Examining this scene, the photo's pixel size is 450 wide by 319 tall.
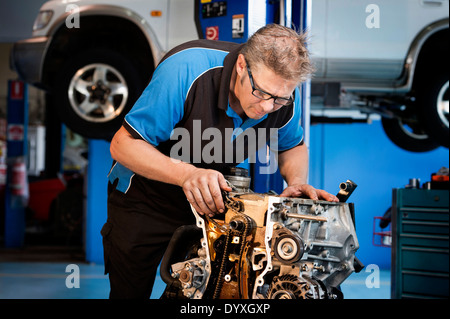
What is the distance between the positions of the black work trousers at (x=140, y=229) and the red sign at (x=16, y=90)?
499 centimetres

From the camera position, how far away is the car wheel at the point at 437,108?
4141mm

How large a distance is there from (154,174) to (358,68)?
9.66 feet

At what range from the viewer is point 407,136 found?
5.40 m

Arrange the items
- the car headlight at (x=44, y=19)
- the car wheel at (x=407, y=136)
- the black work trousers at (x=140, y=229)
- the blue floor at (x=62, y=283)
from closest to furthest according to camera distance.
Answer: the black work trousers at (x=140, y=229) < the blue floor at (x=62, y=283) < the car headlight at (x=44, y=19) < the car wheel at (x=407, y=136)

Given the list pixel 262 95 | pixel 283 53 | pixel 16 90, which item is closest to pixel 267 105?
pixel 262 95

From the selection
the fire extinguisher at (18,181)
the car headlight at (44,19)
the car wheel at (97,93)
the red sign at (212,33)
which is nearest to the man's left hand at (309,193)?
the red sign at (212,33)

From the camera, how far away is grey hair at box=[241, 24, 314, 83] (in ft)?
4.19

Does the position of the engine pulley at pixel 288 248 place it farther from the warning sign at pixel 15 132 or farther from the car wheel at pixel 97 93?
the warning sign at pixel 15 132

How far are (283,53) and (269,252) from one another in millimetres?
498

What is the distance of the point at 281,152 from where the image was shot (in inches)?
75.8

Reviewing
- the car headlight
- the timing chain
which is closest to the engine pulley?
the timing chain

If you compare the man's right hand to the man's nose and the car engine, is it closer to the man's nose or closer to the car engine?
the car engine

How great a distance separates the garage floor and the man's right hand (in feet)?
8.92
